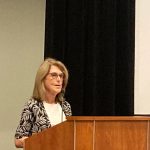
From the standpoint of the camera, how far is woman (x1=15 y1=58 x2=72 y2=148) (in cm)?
230

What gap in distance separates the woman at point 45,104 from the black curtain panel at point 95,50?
840 millimetres

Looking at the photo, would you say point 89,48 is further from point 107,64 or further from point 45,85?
point 45,85

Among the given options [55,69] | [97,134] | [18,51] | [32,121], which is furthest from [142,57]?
[97,134]

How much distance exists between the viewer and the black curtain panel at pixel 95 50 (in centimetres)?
329

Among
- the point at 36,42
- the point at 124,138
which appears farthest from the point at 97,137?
the point at 36,42

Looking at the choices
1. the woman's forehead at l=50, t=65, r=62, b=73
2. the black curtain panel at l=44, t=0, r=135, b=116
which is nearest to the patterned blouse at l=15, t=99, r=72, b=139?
the woman's forehead at l=50, t=65, r=62, b=73

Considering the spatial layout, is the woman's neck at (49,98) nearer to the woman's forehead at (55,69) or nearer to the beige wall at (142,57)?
the woman's forehead at (55,69)

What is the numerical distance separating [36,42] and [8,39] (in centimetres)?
30

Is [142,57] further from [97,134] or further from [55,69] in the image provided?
[97,134]

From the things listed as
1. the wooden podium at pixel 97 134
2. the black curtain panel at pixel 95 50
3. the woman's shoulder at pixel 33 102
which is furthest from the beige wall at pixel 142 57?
the wooden podium at pixel 97 134

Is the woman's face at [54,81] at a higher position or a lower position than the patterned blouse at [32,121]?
higher

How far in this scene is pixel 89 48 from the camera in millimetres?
3326

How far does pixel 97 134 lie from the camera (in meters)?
1.61

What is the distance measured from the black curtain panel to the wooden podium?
1651mm
